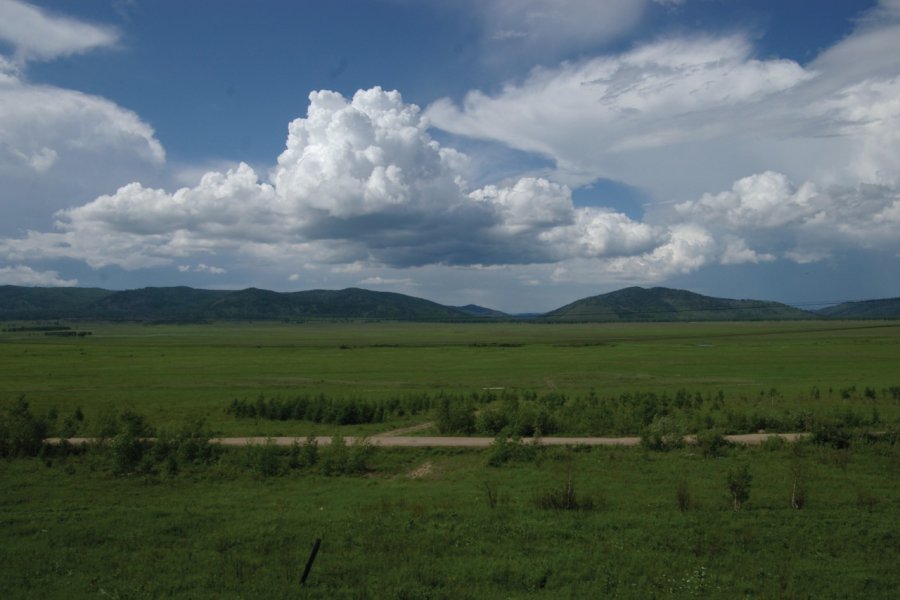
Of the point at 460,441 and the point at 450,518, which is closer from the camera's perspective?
the point at 450,518

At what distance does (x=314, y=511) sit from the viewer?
18.8 m

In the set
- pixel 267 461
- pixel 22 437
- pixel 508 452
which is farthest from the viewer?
pixel 22 437

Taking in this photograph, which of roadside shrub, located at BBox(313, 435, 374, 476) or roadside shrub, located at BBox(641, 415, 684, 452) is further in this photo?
roadside shrub, located at BBox(641, 415, 684, 452)

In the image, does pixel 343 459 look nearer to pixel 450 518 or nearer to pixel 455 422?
pixel 450 518

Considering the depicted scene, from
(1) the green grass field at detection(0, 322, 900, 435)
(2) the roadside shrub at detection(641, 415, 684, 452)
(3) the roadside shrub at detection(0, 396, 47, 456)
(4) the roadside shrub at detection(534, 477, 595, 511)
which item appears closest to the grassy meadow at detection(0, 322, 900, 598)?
(4) the roadside shrub at detection(534, 477, 595, 511)

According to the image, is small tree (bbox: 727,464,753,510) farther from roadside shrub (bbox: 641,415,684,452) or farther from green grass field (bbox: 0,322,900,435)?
green grass field (bbox: 0,322,900,435)

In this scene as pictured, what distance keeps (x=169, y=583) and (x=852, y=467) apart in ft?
81.7

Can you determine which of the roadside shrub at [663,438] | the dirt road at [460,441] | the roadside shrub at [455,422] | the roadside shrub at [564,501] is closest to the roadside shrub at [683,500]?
the roadside shrub at [564,501]

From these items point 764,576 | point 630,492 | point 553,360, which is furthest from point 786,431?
point 553,360

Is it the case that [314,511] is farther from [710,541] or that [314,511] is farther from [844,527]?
[844,527]

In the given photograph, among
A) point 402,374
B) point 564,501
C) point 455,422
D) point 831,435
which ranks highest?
point 831,435

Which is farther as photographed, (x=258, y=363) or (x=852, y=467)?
(x=258, y=363)

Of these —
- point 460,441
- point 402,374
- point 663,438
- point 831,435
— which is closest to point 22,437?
point 460,441

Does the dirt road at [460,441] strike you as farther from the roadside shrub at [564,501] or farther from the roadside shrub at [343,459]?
the roadside shrub at [564,501]
